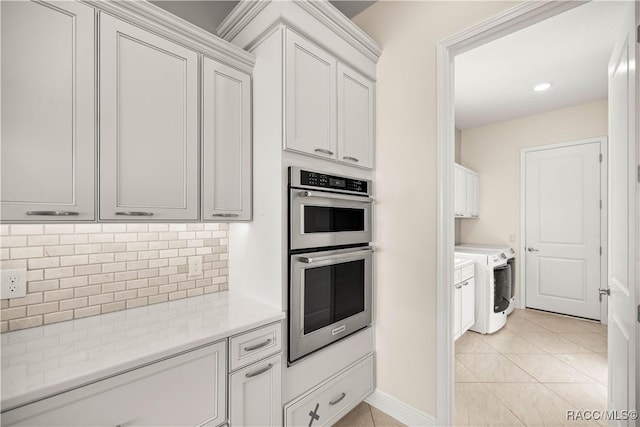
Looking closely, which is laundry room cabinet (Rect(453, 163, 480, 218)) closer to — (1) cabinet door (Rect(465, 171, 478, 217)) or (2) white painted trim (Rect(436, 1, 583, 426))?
(1) cabinet door (Rect(465, 171, 478, 217))

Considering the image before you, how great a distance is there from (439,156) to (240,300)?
4.75 feet

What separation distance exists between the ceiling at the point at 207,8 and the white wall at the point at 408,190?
0.16 meters

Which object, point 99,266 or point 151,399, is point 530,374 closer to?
point 151,399

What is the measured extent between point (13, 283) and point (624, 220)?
2697mm

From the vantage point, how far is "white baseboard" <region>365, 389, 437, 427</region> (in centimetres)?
180

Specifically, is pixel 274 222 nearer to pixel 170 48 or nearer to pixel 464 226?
pixel 170 48

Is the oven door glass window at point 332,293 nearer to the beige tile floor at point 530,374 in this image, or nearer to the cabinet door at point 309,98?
the cabinet door at point 309,98

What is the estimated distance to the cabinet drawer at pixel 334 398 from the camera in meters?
1.56

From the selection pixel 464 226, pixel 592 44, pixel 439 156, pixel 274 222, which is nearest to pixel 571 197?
pixel 464 226

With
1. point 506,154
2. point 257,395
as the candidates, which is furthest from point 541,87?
point 257,395

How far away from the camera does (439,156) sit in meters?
1.74

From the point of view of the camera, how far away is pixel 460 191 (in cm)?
400

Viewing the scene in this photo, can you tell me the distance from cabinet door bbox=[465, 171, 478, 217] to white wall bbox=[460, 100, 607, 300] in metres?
0.16

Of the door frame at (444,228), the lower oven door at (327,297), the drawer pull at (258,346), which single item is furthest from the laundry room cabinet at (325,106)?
the drawer pull at (258,346)
